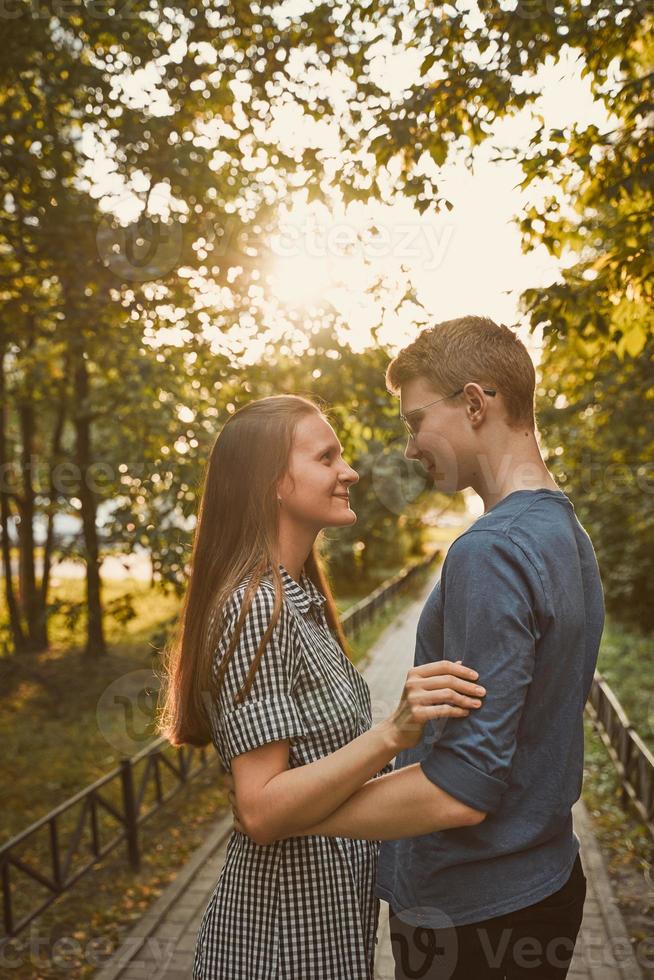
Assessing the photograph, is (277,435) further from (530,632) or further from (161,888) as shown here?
(161,888)

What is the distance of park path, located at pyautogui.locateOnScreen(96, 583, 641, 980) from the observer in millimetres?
5215

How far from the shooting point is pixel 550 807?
6.23 feet

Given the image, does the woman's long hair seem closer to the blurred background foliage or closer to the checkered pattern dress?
the checkered pattern dress

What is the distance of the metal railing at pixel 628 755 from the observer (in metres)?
6.87

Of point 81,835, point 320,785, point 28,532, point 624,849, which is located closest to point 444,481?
point 320,785

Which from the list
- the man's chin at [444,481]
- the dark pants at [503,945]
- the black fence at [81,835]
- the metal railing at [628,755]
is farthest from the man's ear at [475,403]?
the metal railing at [628,755]

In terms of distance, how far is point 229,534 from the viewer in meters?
2.29

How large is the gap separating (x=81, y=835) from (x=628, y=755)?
16.2 feet

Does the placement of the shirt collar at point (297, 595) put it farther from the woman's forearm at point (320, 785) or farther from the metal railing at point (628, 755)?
the metal railing at point (628, 755)

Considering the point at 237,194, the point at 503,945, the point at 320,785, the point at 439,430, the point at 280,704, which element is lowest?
the point at 503,945

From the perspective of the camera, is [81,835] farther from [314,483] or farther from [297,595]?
[314,483]

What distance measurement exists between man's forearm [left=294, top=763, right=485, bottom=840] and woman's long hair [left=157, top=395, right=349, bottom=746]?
1.58ft

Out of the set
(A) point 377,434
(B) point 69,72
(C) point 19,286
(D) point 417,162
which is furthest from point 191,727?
(C) point 19,286

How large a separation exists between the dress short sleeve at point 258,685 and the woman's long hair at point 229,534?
0.22ft
